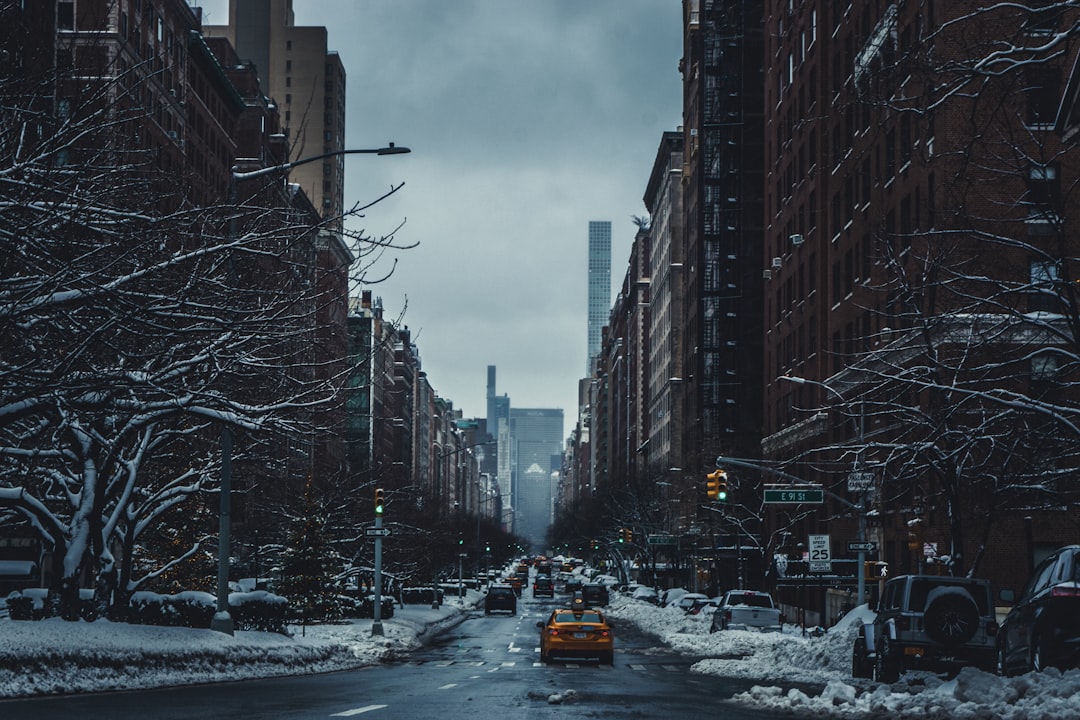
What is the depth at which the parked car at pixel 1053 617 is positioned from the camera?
19750 millimetres

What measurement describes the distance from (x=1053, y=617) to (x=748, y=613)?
2985cm

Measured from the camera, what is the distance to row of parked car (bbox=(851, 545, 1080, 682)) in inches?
784

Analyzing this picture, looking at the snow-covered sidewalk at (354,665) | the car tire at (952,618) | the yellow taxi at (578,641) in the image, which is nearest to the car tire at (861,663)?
the snow-covered sidewalk at (354,665)

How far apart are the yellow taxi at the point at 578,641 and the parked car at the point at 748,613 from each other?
11.3m

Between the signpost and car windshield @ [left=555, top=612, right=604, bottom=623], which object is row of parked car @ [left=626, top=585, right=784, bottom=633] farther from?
car windshield @ [left=555, top=612, right=604, bottom=623]

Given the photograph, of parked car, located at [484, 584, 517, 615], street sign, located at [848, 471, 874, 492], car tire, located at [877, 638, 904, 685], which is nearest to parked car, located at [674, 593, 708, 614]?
parked car, located at [484, 584, 517, 615]

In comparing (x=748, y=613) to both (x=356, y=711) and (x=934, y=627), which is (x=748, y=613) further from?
(x=356, y=711)

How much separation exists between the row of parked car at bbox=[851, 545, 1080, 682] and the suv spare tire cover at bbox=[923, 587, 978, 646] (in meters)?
0.02

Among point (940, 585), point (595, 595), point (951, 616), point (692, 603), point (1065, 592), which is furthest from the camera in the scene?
point (595, 595)

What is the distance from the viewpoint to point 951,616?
78.3 ft

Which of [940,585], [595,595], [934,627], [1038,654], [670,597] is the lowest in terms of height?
[595,595]

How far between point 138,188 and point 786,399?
60.7m

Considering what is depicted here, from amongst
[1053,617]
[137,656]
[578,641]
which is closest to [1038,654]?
[1053,617]

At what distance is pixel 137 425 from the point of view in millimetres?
26812
